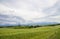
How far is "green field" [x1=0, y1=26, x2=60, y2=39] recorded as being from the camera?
291 centimetres

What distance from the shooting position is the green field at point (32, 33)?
9.54 feet

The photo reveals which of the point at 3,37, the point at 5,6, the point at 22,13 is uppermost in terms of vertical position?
the point at 5,6

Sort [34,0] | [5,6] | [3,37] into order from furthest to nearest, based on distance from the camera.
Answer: [34,0] → [5,6] → [3,37]

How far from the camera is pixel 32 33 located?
3061mm

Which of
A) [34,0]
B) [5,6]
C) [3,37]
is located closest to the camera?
[3,37]

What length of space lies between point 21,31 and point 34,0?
103cm

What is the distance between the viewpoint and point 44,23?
323cm

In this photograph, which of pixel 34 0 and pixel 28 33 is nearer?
pixel 28 33

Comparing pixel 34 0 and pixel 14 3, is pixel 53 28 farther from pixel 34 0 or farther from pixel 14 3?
pixel 14 3

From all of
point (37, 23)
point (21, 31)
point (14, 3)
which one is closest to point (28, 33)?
point (21, 31)

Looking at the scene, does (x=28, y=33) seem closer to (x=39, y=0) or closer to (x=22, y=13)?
(x=22, y=13)

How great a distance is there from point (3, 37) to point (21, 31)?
50cm

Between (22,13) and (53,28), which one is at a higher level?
(22,13)

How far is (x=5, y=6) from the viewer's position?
3088mm
